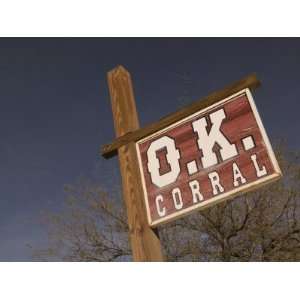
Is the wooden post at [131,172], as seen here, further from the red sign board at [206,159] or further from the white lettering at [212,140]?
the white lettering at [212,140]

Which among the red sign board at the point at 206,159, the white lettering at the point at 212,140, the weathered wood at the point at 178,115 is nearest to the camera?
the red sign board at the point at 206,159

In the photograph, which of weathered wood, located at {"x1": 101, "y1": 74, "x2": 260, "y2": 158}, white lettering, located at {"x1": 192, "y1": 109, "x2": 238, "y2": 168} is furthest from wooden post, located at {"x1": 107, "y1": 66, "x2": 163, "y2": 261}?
white lettering, located at {"x1": 192, "y1": 109, "x2": 238, "y2": 168}

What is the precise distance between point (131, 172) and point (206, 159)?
552 mm

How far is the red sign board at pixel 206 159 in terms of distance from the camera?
1944 mm

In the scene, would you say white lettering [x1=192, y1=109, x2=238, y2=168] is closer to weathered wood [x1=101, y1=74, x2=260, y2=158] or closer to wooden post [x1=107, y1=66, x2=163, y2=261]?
weathered wood [x1=101, y1=74, x2=260, y2=158]

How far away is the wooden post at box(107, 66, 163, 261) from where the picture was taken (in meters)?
2.15

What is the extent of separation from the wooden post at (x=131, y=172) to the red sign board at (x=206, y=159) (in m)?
0.07

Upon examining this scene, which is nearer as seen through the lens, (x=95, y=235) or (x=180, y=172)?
(x=180, y=172)

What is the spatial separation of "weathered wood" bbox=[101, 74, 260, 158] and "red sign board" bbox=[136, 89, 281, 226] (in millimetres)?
34

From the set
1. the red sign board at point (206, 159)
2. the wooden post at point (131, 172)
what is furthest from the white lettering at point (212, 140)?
the wooden post at point (131, 172)
